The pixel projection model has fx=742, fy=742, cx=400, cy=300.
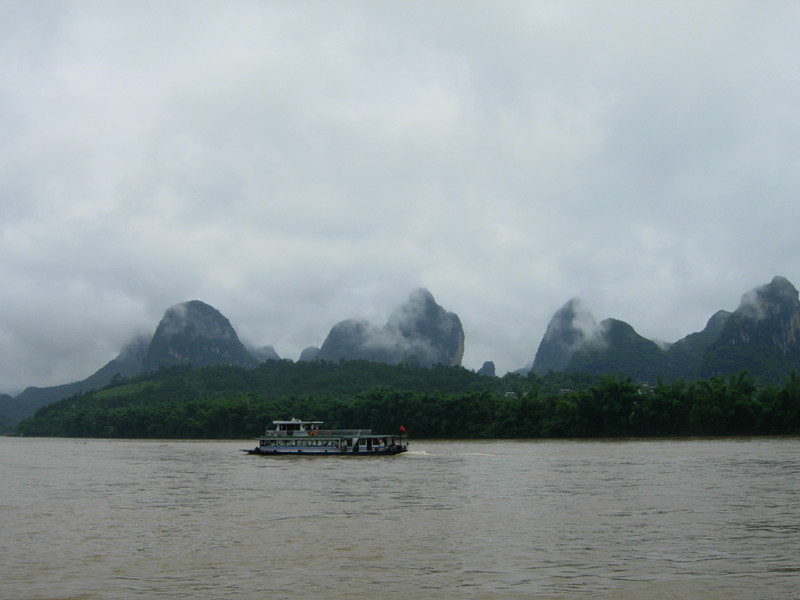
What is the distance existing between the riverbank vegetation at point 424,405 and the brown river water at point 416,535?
33.9 m

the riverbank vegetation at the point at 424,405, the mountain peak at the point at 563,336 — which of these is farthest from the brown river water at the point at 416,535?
the mountain peak at the point at 563,336

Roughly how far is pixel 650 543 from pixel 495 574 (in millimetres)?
4830

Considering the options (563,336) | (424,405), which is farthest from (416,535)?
(563,336)

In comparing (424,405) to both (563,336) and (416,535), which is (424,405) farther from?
(563,336)

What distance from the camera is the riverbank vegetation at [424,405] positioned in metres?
69.4

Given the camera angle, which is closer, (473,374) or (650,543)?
(650,543)

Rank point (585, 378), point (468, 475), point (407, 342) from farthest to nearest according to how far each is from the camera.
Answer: point (407, 342) → point (585, 378) → point (468, 475)

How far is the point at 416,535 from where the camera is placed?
755 inches

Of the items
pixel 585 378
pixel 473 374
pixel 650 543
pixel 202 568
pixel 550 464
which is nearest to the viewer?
pixel 202 568

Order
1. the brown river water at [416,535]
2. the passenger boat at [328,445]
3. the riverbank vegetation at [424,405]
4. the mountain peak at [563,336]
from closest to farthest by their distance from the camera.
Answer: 1. the brown river water at [416,535]
2. the passenger boat at [328,445]
3. the riverbank vegetation at [424,405]
4. the mountain peak at [563,336]

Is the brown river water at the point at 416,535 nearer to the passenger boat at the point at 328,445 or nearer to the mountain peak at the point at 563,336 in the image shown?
the passenger boat at the point at 328,445

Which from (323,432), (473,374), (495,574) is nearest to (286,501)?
(495,574)

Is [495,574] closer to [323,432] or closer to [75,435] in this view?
[323,432]

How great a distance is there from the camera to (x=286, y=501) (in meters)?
27.1
